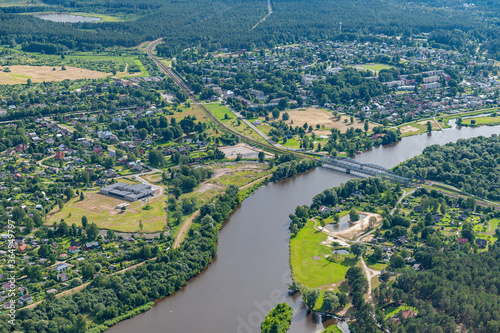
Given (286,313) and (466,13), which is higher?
(466,13)

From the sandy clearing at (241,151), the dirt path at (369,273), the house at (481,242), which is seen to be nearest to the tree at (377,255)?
the dirt path at (369,273)

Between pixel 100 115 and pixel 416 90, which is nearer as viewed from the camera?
pixel 100 115

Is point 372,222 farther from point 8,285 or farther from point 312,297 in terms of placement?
point 8,285

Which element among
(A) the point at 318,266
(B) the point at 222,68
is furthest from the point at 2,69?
(A) the point at 318,266

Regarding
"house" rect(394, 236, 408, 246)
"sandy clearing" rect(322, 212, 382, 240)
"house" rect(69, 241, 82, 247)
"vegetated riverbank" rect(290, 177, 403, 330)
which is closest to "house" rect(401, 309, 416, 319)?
"vegetated riverbank" rect(290, 177, 403, 330)

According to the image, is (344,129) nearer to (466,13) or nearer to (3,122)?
(3,122)

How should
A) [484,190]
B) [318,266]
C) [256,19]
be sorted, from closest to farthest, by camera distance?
[318,266], [484,190], [256,19]
